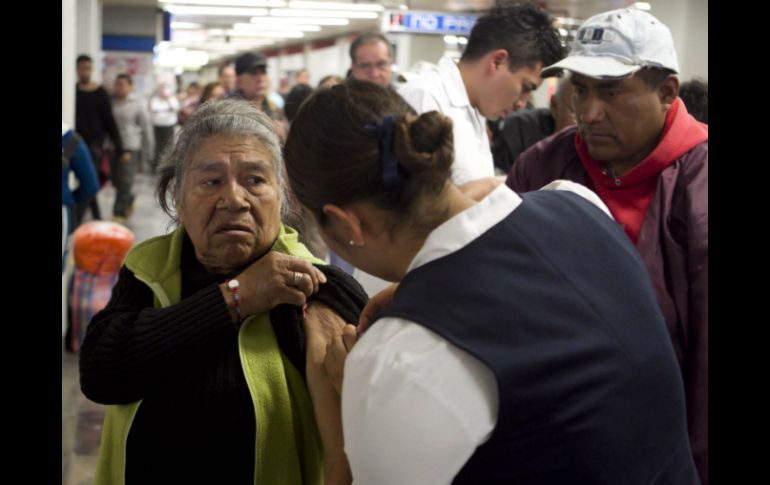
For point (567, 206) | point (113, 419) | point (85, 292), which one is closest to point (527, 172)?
point (567, 206)

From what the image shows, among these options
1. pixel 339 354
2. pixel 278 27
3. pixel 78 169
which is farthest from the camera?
pixel 278 27

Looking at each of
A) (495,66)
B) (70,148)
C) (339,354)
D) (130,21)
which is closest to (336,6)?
(130,21)

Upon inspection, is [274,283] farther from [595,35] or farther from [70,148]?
[70,148]

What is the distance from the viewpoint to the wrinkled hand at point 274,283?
178cm

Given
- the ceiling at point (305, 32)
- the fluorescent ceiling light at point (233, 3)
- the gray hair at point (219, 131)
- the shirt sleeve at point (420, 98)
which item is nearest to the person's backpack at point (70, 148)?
the shirt sleeve at point (420, 98)

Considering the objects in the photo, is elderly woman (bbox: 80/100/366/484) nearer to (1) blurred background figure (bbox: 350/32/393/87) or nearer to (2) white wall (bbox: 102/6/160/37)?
(1) blurred background figure (bbox: 350/32/393/87)

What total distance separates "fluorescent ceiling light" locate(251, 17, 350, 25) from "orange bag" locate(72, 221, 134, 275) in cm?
1694

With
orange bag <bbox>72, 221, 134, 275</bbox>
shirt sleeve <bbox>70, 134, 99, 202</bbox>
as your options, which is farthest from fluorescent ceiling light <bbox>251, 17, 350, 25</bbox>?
shirt sleeve <bbox>70, 134, 99, 202</bbox>

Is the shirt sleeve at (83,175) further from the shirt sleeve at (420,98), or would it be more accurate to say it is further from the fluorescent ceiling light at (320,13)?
the fluorescent ceiling light at (320,13)

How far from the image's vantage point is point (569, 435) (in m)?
1.28

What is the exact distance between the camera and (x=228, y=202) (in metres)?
1.89

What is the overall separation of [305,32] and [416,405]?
26.2m

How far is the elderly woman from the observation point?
177 centimetres

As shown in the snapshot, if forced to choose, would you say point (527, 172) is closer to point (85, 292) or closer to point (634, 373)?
point (634, 373)
